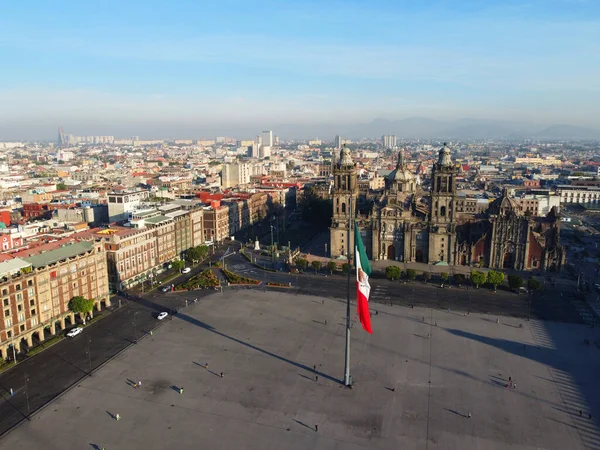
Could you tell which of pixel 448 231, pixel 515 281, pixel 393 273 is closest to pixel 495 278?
pixel 515 281

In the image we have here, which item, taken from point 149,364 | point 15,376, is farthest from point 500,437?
point 15,376

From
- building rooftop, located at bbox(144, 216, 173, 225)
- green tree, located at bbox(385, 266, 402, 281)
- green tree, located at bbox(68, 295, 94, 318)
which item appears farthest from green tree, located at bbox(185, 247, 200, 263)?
green tree, located at bbox(385, 266, 402, 281)

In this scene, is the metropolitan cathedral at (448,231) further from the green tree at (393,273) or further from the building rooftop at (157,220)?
the building rooftop at (157,220)

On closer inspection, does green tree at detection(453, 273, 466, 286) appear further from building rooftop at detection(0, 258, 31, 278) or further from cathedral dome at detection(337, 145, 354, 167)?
building rooftop at detection(0, 258, 31, 278)

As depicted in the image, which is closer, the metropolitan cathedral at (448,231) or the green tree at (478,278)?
the green tree at (478,278)

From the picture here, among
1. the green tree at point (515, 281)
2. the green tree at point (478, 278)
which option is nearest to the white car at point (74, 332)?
the green tree at point (478, 278)

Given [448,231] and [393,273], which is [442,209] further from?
[393,273]
